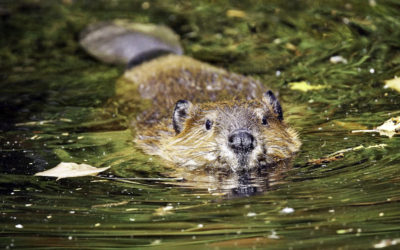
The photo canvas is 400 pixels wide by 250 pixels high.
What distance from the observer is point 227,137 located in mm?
5578

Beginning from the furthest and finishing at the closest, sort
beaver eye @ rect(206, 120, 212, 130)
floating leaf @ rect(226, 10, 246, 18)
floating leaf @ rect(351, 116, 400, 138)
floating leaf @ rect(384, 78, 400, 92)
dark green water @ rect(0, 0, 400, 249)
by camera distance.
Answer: floating leaf @ rect(226, 10, 246, 18) → floating leaf @ rect(384, 78, 400, 92) → floating leaf @ rect(351, 116, 400, 138) → beaver eye @ rect(206, 120, 212, 130) → dark green water @ rect(0, 0, 400, 249)

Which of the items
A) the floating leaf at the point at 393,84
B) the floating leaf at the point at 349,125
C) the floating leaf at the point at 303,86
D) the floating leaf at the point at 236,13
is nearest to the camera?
the floating leaf at the point at 349,125

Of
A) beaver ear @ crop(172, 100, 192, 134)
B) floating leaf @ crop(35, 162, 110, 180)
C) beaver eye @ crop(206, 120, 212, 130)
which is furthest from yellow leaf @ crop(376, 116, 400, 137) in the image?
floating leaf @ crop(35, 162, 110, 180)

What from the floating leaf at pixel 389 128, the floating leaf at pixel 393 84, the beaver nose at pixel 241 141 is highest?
the floating leaf at pixel 393 84

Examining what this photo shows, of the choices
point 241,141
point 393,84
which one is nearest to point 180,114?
point 241,141

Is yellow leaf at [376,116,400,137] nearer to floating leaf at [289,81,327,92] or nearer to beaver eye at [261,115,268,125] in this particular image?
beaver eye at [261,115,268,125]

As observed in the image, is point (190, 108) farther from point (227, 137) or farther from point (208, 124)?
point (227, 137)

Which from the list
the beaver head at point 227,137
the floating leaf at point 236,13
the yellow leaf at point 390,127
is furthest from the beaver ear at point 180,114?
the floating leaf at point 236,13

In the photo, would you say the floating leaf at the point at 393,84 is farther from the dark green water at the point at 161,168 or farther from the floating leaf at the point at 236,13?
the floating leaf at the point at 236,13

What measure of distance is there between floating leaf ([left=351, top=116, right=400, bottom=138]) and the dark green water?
147mm

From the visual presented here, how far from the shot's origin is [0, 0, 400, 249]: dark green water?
4.45 m

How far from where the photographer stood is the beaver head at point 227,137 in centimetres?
555

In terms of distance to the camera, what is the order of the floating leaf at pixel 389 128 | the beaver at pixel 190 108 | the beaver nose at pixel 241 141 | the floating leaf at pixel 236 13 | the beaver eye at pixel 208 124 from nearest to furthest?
the beaver nose at pixel 241 141
the beaver at pixel 190 108
the beaver eye at pixel 208 124
the floating leaf at pixel 389 128
the floating leaf at pixel 236 13

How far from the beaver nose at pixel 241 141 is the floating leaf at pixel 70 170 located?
3.49 ft
